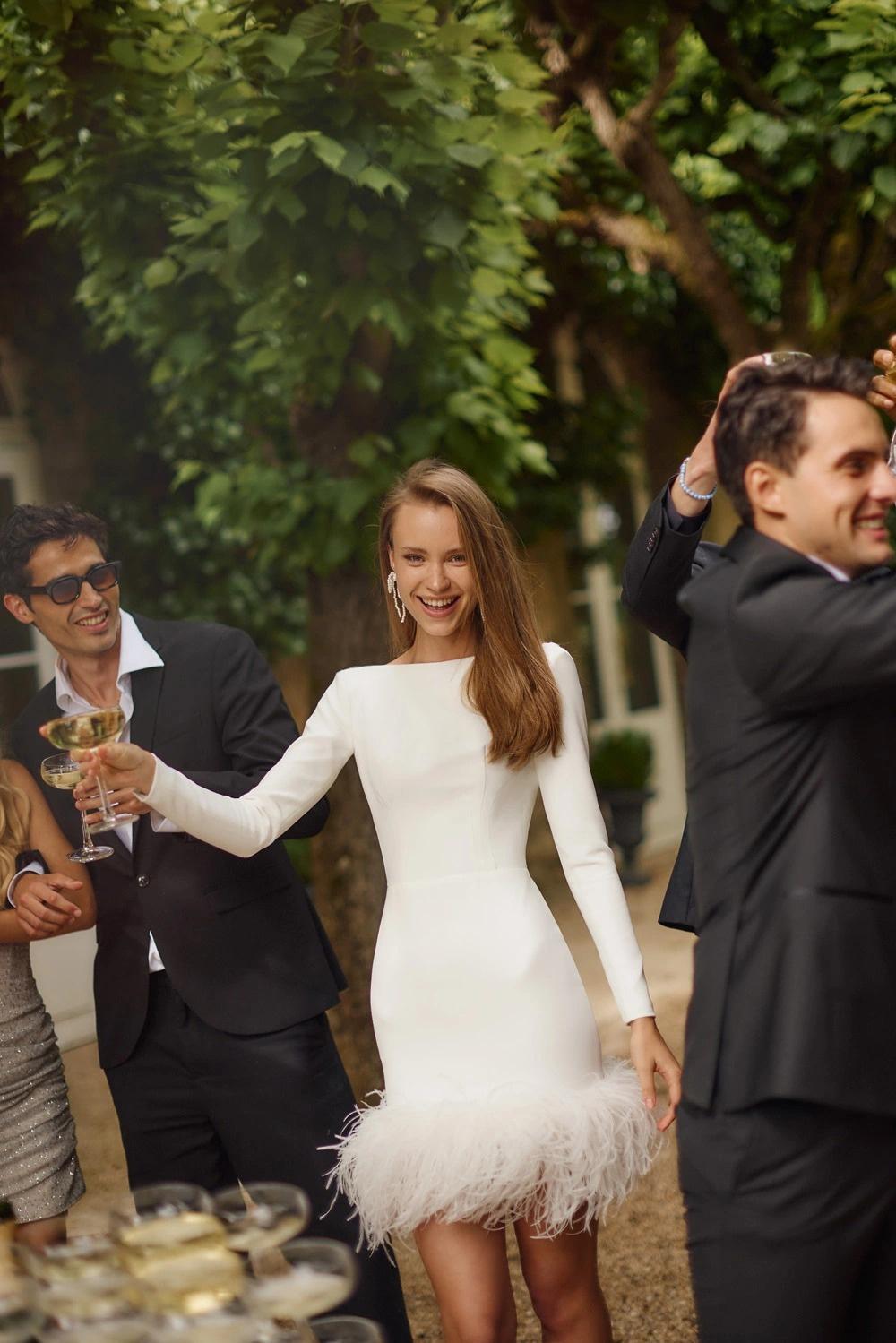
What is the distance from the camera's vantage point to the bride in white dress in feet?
7.01

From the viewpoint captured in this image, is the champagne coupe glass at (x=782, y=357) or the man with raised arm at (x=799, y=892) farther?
the champagne coupe glass at (x=782, y=357)

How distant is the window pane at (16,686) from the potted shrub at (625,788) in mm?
4264

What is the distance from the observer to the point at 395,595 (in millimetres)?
2475

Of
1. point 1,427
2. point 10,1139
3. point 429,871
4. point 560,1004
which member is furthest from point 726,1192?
point 1,427

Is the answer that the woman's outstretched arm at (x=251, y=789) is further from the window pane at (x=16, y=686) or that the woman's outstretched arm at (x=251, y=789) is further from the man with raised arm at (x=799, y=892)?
the window pane at (x=16, y=686)

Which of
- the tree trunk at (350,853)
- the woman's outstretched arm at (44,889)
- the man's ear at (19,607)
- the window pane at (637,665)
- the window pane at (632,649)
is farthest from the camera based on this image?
the window pane at (637,665)

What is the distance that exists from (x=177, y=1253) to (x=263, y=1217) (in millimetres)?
127

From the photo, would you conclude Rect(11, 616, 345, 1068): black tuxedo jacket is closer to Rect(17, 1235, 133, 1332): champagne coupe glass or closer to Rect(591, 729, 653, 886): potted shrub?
Rect(17, 1235, 133, 1332): champagne coupe glass

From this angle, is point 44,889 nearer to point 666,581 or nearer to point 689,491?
point 666,581

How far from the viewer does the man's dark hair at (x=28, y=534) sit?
8.63ft

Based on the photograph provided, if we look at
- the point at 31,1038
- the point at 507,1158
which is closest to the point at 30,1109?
the point at 31,1038

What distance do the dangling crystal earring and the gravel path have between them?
1.08m

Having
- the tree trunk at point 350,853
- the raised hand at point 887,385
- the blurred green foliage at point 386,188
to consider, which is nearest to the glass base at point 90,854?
the raised hand at point 887,385

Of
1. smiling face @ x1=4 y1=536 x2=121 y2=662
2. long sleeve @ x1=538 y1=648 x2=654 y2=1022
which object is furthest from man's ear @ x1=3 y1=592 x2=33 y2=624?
long sleeve @ x1=538 y1=648 x2=654 y2=1022
